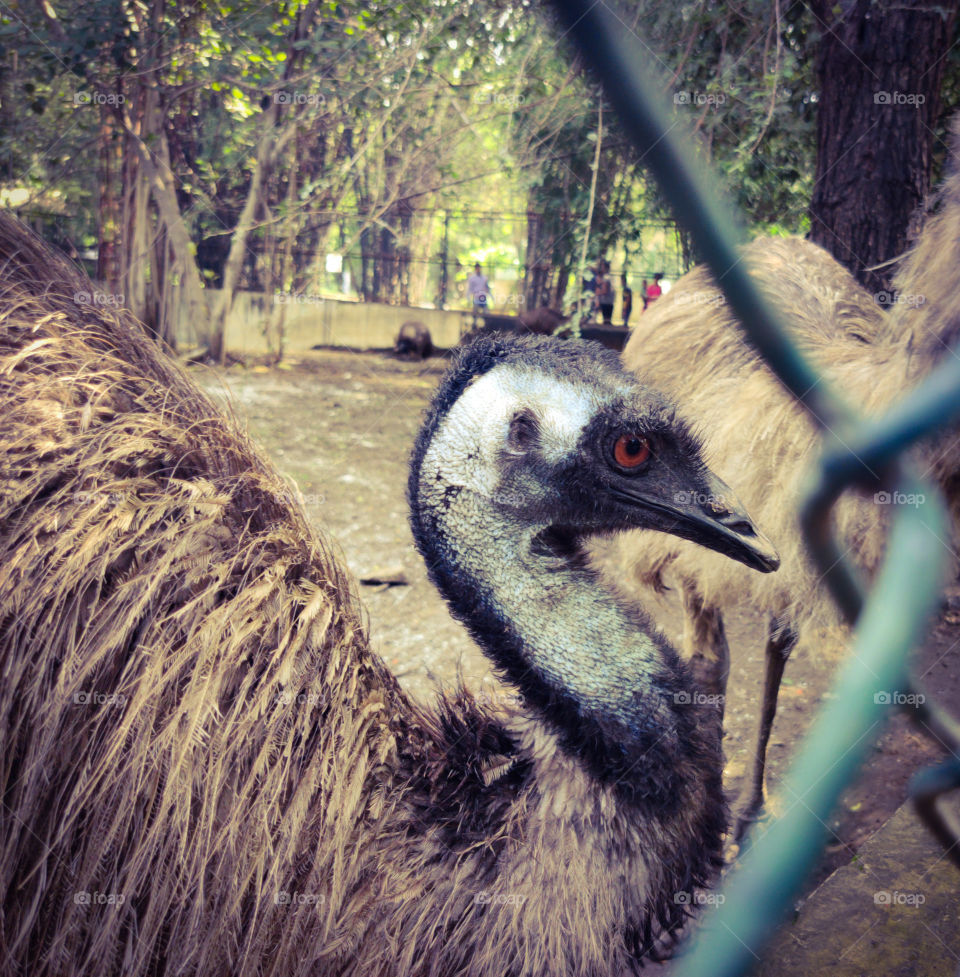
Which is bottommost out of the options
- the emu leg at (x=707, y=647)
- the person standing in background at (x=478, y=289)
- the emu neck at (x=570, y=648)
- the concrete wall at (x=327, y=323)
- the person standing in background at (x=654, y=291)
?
the emu leg at (x=707, y=647)

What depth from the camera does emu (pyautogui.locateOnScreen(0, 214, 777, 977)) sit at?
1308 millimetres

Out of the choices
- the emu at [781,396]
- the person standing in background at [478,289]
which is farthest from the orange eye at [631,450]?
the person standing in background at [478,289]

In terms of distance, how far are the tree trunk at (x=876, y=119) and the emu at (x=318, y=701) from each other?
1798mm

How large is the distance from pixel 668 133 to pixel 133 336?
137 cm

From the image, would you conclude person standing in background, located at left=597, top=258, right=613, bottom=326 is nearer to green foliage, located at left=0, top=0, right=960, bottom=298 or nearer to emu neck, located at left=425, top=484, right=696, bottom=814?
green foliage, located at left=0, top=0, right=960, bottom=298

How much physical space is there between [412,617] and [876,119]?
9.06 feet

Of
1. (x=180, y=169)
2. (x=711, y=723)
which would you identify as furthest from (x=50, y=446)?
(x=180, y=169)

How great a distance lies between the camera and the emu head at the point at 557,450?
60.2 inches

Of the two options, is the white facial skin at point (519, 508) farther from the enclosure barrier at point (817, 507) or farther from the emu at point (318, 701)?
the enclosure barrier at point (817, 507)

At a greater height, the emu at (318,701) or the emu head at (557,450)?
the emu head at (557,450)

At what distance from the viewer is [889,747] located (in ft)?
11.2

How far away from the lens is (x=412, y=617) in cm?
409

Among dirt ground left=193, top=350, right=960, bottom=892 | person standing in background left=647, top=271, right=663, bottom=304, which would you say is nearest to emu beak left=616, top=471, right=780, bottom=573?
dirt ground left=193, top=350, right=960, bottom=892

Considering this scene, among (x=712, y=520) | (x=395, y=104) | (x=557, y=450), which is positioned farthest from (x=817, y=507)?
(x=395, y=104)
